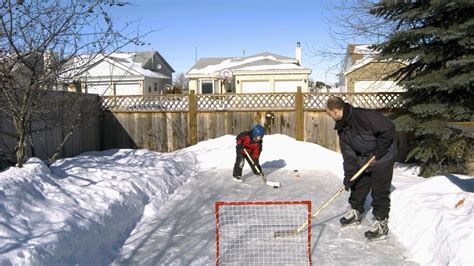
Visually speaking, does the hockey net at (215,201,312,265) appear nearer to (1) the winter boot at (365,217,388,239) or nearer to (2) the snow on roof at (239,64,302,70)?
(1) the winter boot at (365,217,388,239)

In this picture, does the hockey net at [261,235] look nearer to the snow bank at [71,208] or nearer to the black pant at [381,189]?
the black pant at [381,189]

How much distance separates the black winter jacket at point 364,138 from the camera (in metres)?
5.17

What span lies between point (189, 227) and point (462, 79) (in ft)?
18.0

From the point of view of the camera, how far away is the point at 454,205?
5.26 m

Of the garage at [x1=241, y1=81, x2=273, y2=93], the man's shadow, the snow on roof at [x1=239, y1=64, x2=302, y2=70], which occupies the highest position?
the snow on roof at [x1=239, y1=64, x2=302, y2=70]

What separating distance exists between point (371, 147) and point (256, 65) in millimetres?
21433

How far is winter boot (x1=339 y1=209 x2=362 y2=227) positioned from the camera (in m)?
5.91

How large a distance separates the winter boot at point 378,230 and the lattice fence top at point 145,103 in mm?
8457

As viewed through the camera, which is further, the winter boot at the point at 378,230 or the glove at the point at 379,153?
the winter boot at the point at 378,230

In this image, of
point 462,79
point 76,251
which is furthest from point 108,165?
point 462,79

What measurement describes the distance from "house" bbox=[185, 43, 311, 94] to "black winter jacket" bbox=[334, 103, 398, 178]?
1918cm

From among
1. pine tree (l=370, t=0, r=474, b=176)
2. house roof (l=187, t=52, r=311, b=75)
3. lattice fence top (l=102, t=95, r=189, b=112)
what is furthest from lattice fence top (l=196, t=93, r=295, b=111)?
house roof (l=187, t=52, r=311, b=75)

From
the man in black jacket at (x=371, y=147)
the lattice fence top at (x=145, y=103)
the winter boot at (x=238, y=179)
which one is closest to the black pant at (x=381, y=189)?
the man in black jacket at (x=371, y=147)

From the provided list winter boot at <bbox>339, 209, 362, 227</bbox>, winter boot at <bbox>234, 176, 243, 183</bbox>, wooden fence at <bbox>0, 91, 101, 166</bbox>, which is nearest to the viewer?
winter boot at <bbox>339, 209, 362, 227</bbox>
